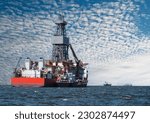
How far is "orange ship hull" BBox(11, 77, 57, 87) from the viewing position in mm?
123250

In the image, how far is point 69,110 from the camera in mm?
23922

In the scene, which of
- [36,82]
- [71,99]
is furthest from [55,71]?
[71,99]

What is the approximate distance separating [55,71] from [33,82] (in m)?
15.3

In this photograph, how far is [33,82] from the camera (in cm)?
12325

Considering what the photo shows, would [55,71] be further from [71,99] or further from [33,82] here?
[71,99]

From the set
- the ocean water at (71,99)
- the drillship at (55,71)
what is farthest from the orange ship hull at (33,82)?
the ocean water at (71,99)

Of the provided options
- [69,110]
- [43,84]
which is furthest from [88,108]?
[43,84]

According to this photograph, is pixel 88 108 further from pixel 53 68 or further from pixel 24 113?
pixel 53 68

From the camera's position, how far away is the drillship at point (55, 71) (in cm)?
12661

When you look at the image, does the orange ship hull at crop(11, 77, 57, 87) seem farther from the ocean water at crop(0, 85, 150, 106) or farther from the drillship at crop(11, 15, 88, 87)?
the ocean water at crop(0, 85, 150, 106)

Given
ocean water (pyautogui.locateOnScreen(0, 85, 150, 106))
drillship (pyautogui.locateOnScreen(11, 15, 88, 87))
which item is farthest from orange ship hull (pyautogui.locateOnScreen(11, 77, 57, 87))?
ocean water (pyautogui.locateOnScreen(0, 85, 150, 106))

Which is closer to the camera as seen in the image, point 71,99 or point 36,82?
point 71,99

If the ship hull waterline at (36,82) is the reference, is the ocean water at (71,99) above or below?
above

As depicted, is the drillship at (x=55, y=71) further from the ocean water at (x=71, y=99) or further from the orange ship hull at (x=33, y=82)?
the ocean water at (x=71, y=99)
